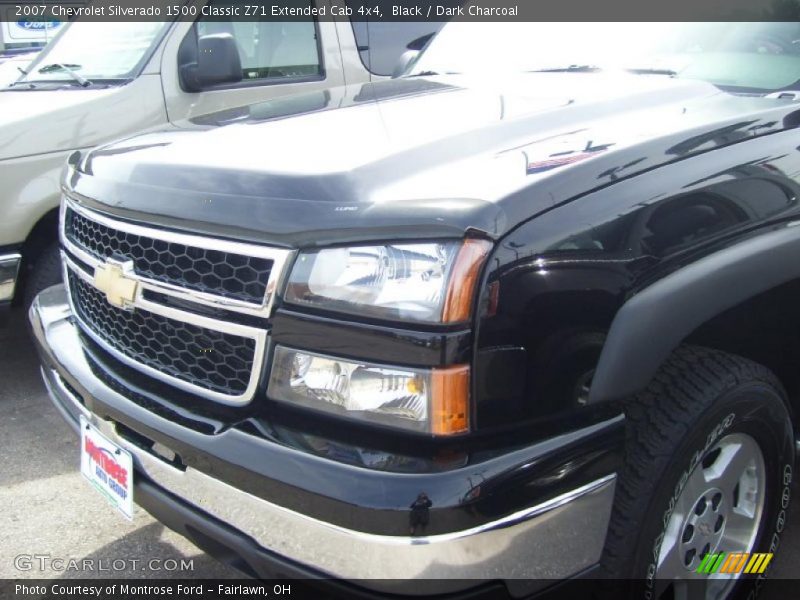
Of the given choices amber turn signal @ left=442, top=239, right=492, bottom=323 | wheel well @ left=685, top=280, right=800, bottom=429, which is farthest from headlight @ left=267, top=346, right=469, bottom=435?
wheel well @ left=685, top=280, right=800, bottom=429

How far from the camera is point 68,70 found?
4.31 meters

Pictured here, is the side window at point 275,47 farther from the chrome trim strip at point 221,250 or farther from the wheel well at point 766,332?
the wheel well at point 766,332

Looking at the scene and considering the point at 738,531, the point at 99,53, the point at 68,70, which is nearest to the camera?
the point at 738,531

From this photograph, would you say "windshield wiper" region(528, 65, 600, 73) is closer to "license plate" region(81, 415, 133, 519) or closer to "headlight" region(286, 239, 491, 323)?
"headlight" region(286, 239, 491, 323)

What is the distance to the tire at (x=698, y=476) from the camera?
1803 mm

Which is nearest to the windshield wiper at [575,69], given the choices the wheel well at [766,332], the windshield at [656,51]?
the windshield at [656,51]

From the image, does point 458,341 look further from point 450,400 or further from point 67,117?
point 67,117

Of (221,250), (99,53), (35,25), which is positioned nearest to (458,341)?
(221,250)

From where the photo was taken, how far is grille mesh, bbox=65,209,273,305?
1.75 meters

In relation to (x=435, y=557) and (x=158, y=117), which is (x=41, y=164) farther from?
(x=435, y=557)

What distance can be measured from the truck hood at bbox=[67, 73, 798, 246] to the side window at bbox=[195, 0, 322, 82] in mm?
2262

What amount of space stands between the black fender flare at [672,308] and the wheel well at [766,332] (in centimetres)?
19

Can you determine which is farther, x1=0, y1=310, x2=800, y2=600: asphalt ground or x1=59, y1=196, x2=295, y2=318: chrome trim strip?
x1=0, y1=310, x2=800, y2=600: asphalt ground

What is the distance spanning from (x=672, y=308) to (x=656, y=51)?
55.7 inches
